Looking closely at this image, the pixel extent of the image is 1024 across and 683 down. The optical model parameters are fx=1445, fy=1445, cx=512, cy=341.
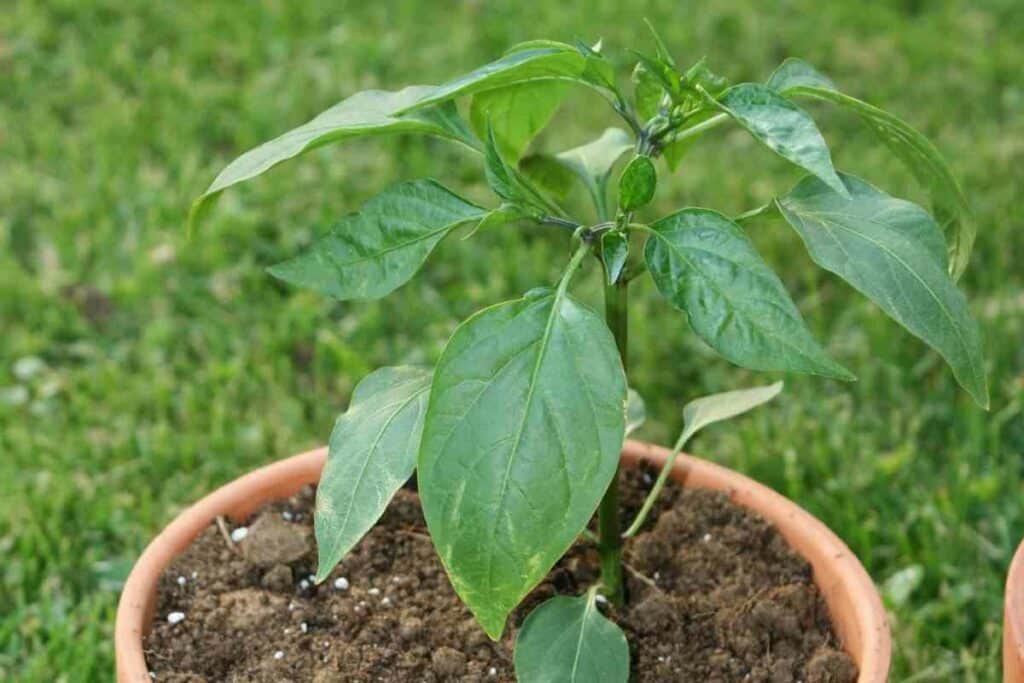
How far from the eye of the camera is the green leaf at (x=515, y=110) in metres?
1.73

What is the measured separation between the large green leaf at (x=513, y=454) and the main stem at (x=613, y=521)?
0.23m

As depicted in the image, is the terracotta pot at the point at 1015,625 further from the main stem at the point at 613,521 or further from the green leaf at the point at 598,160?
the green leaf at the point at 598,160

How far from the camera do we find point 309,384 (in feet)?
9.98

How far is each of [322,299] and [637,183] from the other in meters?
1.81

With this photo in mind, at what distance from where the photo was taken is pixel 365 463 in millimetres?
1574

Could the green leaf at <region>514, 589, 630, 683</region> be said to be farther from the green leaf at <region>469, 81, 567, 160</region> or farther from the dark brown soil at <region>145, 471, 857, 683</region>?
the green leaf at <region>469, 81, 567, 160</region>

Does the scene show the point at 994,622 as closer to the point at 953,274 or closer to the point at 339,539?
the point at 953,274

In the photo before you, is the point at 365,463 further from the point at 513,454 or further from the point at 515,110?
the point at 515,110

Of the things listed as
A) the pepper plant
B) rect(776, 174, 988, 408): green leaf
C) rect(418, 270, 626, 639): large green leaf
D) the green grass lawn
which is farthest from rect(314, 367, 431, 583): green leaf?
the green grass lawn

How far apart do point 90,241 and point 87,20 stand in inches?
46.8

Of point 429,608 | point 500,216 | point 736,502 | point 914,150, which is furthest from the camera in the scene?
point 736,502

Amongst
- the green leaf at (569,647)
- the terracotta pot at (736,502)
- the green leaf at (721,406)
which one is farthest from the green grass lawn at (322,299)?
the green leaf at (569,647)

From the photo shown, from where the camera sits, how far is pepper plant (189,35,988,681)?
142 centimetres

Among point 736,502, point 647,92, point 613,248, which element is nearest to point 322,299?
point 736,502
